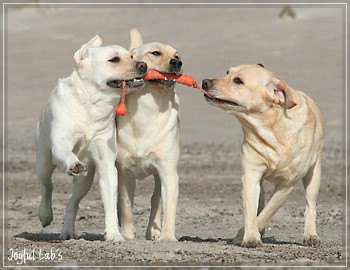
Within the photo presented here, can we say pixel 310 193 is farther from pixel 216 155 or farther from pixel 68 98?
pixel 216 155

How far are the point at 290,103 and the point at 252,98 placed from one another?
370 mm

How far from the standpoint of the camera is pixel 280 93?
450 inches

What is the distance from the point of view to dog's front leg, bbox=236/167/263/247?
1110cm

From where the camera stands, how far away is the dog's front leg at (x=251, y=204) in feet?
36.4

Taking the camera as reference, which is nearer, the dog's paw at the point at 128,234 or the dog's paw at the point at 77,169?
the dog's paw at the point at 77,169

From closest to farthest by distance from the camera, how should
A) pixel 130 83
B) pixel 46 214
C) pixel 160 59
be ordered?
pixel 130 83, pixel 160 59, pixel 46 214

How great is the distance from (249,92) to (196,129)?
40.7 ft

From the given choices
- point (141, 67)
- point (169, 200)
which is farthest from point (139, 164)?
point (141, 67)

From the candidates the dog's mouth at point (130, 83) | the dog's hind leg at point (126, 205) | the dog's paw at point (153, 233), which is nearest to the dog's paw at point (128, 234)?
the dog's hind leg at point (126, 205)

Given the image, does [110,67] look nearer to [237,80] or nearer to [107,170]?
[107,170]

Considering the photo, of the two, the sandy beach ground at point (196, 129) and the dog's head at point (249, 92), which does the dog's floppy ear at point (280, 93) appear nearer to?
the dog's head at point (249, 92)

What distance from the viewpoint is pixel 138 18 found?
1485 inches

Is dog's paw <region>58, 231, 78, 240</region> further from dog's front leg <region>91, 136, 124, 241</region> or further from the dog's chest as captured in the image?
the dog's chest

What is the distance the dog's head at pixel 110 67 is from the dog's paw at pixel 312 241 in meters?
2.25
